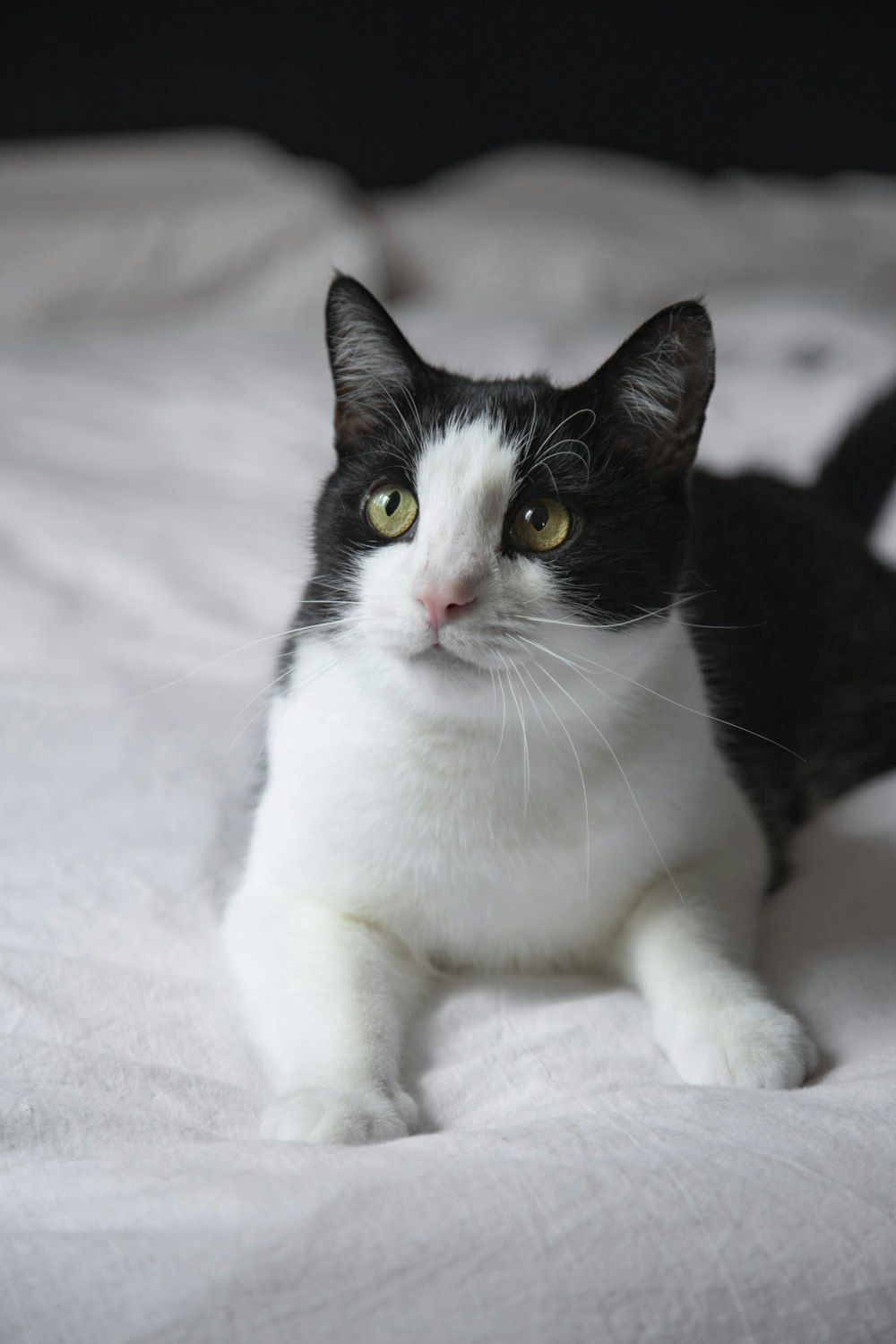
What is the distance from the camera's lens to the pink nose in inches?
36.9

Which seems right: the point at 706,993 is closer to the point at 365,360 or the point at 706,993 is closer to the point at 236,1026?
the point at 236,1026

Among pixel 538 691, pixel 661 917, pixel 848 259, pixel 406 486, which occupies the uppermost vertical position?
pixel 848 259

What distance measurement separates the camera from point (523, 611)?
97cm

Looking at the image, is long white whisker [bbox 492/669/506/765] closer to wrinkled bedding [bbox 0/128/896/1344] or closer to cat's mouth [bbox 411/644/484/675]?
cat's mouth [bbox 411/644/484/675]

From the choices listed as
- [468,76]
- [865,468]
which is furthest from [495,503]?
[468,76]

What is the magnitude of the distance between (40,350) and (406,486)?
217 cm

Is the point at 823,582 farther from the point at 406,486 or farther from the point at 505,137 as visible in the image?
the point at 505,137

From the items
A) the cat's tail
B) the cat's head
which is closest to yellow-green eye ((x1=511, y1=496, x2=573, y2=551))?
the cat's head

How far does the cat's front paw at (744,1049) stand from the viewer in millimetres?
940

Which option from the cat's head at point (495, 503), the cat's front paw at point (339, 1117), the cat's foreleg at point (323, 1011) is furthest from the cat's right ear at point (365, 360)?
the cat's front paw at point (339, 1117)

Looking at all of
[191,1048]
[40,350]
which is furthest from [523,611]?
[40,350]

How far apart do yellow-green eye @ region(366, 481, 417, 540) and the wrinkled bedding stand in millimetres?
267

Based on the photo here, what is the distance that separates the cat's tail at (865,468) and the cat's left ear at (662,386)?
2.75ft

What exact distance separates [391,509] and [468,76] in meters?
3.50
